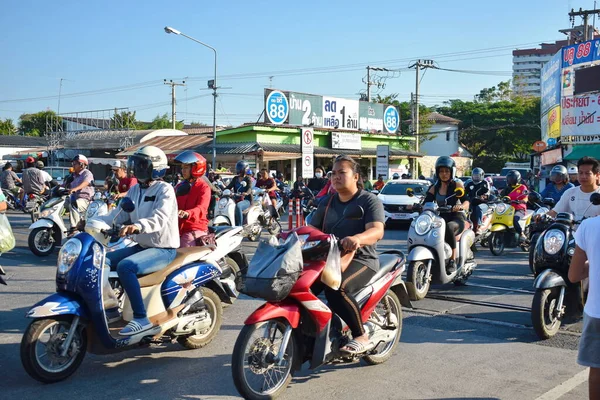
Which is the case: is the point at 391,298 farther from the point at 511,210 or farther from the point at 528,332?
the point at 511,210

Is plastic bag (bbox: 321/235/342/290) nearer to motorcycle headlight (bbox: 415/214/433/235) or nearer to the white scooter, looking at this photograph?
Answer: motorcycle headlight (bbox: 415/214/433/235)

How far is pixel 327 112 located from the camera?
3922 cm

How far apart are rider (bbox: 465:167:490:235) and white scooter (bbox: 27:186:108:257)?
6711 mm

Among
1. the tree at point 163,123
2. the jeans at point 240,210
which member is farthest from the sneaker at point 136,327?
the tree at point 163,123

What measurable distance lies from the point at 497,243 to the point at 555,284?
7.17 metres

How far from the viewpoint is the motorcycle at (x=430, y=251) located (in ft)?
26.9

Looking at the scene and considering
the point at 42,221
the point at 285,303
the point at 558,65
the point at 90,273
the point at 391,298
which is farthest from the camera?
the point at 558,65

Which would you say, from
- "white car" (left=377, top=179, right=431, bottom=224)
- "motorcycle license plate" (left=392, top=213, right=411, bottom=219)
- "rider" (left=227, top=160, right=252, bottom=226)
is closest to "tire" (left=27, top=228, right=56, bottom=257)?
"rider" (left=227, top=160, right=252, bottom=226)

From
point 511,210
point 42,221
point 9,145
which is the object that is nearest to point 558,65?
point 511,210

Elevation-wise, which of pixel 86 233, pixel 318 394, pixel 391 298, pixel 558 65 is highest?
pixel 558 65

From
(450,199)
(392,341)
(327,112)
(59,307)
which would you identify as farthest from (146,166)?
(327,112)

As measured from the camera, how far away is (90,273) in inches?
194

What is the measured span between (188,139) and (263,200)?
1036 inches

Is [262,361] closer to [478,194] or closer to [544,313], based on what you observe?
[544,313]
